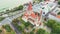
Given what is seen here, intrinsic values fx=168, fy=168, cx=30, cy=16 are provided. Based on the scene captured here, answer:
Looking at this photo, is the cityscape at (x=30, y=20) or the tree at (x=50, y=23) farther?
the tree at (x=50, y=23)

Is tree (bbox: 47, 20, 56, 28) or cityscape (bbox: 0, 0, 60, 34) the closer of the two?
cityscape (bbox: 0, 0, 60, 34)

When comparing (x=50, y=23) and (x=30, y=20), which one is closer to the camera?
(x=50, y=23)

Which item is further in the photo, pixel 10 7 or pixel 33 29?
pixel 10 7

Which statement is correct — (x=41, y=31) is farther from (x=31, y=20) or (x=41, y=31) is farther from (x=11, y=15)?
(x=11, y=15)

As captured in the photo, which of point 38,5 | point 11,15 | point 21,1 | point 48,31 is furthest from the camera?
point 21,1

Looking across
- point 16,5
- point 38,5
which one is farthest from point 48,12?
point 16,5

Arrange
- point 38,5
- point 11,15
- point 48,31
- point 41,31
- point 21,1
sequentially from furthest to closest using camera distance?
point 21,1 → point 38,5 → point 11,15 → point 48,31 → point 41,31

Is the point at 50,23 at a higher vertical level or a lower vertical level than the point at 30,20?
lower

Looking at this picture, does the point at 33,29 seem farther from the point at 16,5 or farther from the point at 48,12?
the point at 16,5

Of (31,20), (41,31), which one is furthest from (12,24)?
(41,31)
